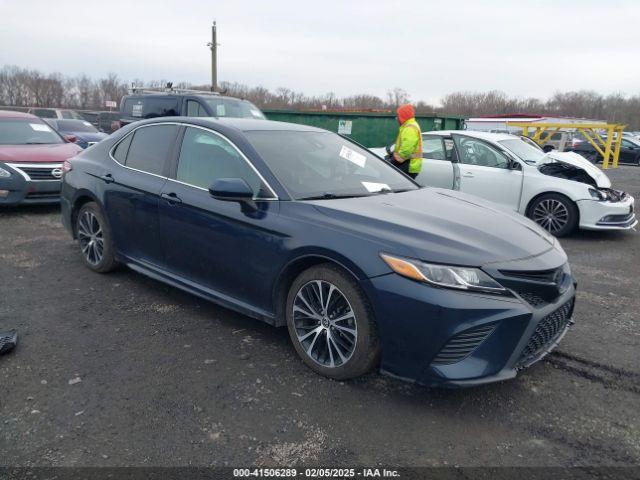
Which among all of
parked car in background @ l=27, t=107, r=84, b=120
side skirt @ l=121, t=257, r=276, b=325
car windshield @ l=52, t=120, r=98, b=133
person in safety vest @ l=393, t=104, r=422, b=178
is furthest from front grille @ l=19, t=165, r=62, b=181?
parked car in background @ l=27, t=107, r=84, b=120

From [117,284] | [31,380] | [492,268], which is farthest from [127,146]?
[492,268]

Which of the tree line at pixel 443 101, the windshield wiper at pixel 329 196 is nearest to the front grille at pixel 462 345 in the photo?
the windshield wiper at pixel 329 196

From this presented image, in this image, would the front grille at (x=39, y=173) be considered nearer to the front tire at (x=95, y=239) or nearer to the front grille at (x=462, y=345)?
the front tire at (x=95, y=239)

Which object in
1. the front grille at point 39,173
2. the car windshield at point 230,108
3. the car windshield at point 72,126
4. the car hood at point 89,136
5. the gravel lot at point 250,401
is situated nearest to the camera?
the gravel lot at point 250,401

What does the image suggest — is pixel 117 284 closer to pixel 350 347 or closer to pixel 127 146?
pixel 127 146

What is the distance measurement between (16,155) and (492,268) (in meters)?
7.72

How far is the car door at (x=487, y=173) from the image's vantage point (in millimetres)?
7867

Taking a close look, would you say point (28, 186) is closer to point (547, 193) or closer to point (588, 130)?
point (547, 193)

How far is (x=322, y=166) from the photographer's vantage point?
398 cm

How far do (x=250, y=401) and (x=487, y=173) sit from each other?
6.13m

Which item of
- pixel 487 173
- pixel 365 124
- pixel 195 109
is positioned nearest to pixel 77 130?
pixel 195 109

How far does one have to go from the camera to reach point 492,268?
285 cm

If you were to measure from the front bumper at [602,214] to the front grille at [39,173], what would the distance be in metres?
7.97

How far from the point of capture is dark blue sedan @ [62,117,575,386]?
2.78 m
